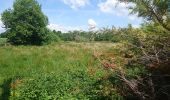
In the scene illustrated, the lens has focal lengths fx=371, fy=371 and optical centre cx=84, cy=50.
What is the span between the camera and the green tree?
47844 mm

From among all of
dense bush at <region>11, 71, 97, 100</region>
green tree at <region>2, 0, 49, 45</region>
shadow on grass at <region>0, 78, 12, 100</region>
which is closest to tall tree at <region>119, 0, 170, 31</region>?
dense bush at <region>11, 71, 97, 100</region>

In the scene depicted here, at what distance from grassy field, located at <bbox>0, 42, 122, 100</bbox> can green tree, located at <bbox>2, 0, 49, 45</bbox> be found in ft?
88.5

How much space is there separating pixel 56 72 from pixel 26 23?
37564 mm

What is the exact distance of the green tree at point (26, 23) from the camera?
4784 cm

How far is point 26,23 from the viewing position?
49.5 m

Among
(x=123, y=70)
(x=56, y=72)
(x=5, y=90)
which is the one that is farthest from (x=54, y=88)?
(x=5, y=90)

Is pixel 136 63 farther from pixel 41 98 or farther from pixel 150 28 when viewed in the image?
pixel 41 98

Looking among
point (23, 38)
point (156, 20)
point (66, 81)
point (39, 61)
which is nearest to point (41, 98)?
point (66, 81)

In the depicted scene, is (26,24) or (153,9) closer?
(153,9)

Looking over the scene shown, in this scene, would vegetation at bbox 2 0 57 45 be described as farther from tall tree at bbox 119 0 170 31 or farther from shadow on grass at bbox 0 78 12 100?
tall tree at bbox 119 0 170 31

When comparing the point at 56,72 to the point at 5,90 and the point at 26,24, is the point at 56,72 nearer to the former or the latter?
the point at 5,90

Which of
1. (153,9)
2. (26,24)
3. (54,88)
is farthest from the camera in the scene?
(26,24)

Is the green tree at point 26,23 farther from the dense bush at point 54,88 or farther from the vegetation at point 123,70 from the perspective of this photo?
the dense bush at point 54,88

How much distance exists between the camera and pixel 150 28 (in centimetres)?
729
